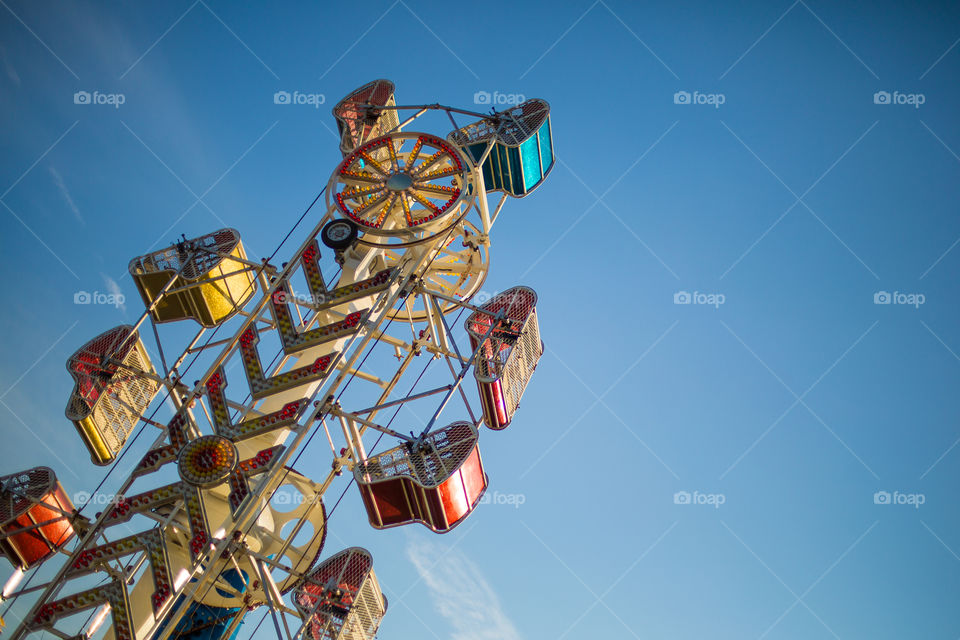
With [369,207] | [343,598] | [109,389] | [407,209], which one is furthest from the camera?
[369,207]

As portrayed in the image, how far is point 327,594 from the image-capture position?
13055 mm

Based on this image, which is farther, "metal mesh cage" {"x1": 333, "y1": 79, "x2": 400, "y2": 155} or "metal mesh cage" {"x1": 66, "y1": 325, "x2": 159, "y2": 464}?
"metal mesh cage" {"x1": 333, "y1": 79, "x2": 400, "y2": 155}

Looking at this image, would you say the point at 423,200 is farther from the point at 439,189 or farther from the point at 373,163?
the point at 373,163

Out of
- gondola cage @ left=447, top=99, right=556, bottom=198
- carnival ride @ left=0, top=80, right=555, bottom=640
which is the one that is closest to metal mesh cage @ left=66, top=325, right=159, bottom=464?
Answer: carnival ride @ left=0, top=80, right=555, bottom=640

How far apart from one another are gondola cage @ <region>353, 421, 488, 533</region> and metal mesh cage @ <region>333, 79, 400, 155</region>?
26.1 feet

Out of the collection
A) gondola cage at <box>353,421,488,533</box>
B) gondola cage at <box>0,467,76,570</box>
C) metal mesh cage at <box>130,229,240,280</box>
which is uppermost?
metal mesh cage at <box>130,229,240,280</box>

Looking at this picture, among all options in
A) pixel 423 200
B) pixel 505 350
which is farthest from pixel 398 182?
pixel 505 350

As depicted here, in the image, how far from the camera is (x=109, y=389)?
13859 millimetres

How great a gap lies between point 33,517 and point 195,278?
4989mm

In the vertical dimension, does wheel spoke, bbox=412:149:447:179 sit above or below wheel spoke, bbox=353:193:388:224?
above

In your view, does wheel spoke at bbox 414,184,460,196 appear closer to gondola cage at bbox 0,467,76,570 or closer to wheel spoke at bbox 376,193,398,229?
wheel spoke at bbox 376,193,398,229

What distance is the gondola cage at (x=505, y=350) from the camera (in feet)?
43.5

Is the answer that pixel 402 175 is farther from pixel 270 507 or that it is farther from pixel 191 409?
pixel 270 507

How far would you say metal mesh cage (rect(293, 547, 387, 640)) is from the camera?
42.1ft
